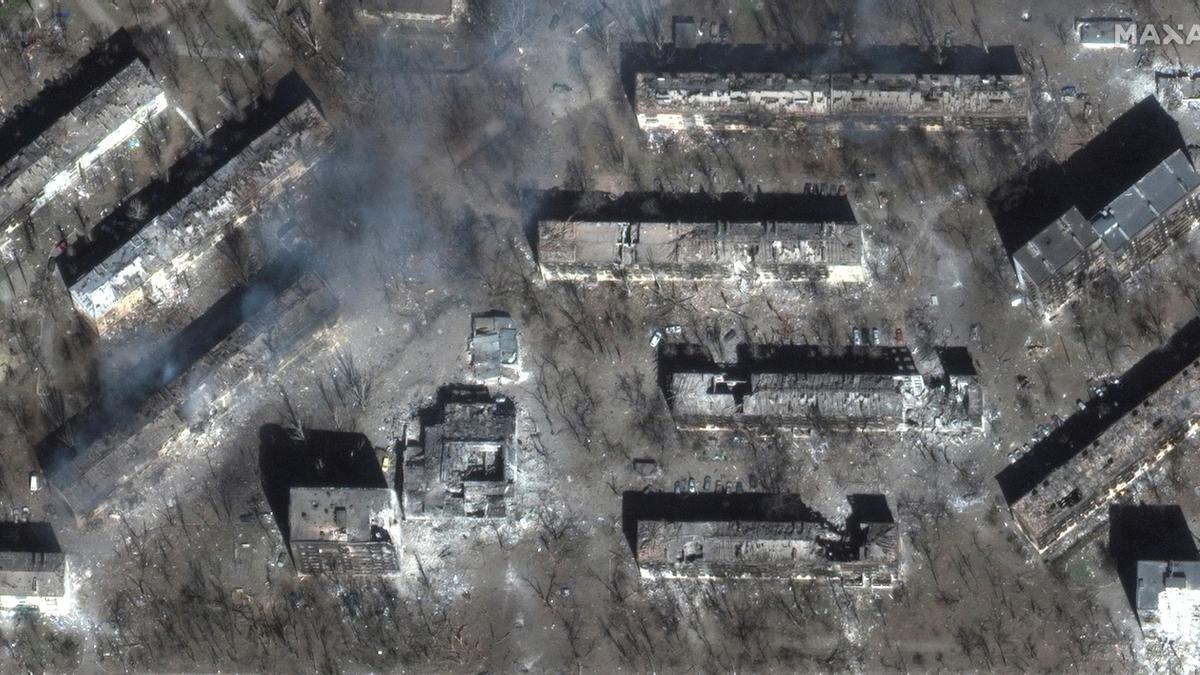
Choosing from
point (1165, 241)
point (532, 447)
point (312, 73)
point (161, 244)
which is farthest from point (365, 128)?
point (1165, 241)

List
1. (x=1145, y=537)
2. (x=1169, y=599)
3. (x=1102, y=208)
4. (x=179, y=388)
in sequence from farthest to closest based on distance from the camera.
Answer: (x=1102, y=208) → (x=179, y=388) → (x=1145, y=537) → (x=1169, y=599)

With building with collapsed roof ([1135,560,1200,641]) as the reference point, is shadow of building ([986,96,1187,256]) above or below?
above

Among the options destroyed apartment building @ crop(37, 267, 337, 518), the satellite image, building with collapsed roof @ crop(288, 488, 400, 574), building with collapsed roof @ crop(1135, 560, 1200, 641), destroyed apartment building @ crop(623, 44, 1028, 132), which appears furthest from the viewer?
destroyed apartment building @ crop(623, 44, 1028, 132)

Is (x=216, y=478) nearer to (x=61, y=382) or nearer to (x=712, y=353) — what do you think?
(x=61, y=382)

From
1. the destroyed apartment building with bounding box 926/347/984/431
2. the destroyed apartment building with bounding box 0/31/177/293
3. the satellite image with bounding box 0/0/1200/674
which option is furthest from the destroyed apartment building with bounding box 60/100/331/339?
the destroyed apartment building with bounding box 926/347/984/431

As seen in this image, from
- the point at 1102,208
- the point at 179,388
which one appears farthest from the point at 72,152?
the point at 1102,208

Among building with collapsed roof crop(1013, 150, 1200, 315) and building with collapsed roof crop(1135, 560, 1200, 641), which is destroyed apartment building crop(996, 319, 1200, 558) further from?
building with collapsed roof crop(1013, 150, 1200, 315)

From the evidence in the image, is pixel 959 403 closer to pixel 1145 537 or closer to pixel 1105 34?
pixel 1145 537

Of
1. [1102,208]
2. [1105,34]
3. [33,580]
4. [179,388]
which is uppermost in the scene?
[1105,34]
